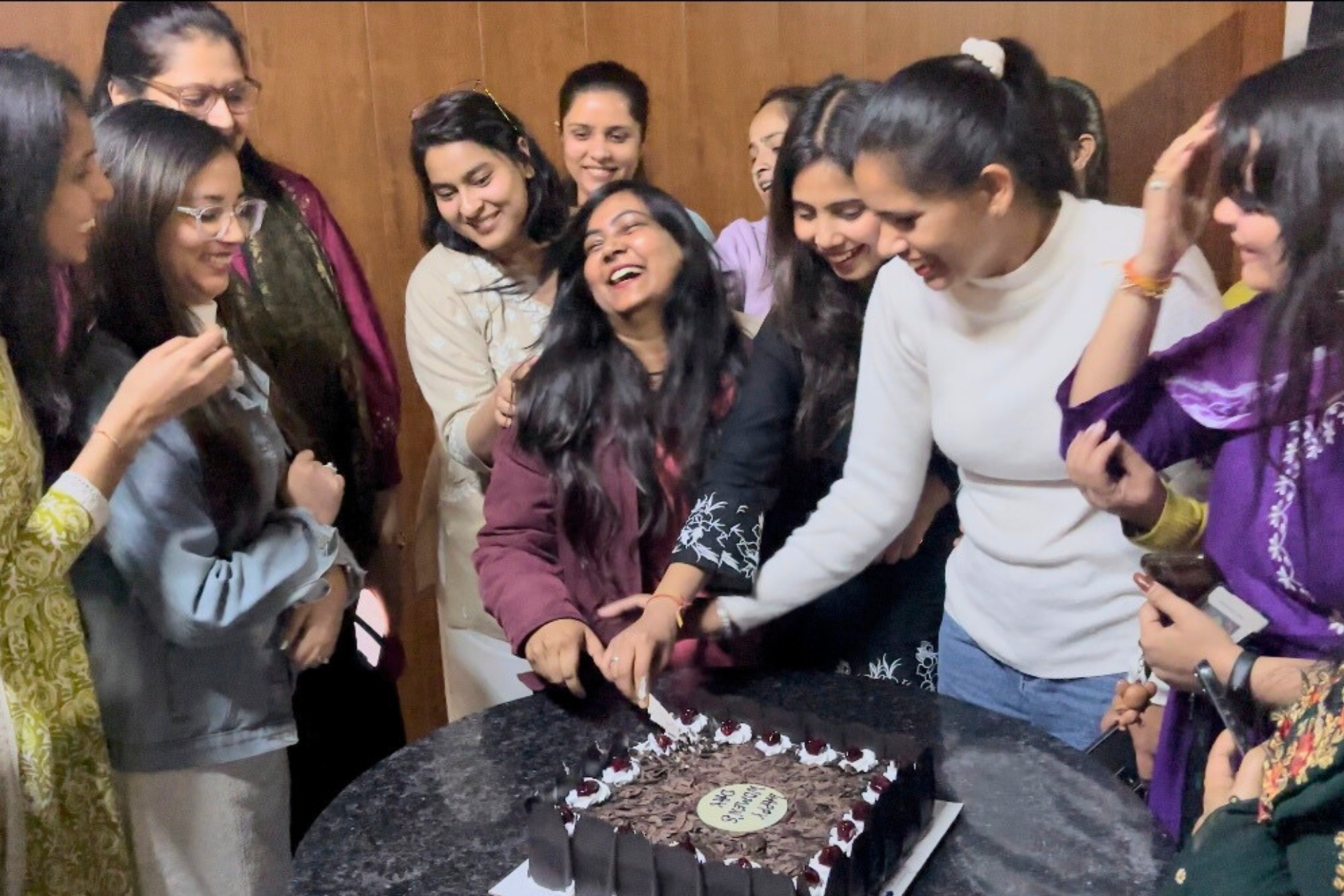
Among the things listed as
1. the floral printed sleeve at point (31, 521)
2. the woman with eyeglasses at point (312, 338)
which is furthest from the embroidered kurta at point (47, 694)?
the woman with eyeglasses at point (312, 338)

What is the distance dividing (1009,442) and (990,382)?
6 cm

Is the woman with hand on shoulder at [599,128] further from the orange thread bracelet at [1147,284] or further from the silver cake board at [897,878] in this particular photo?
the silver cake board at [897,878]

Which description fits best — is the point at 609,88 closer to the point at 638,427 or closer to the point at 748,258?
the point at 748,258

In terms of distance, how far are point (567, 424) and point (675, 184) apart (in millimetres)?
393

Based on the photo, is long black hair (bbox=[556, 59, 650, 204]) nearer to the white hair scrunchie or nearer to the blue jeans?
the white hair scrunchie

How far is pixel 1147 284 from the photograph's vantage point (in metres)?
1.00

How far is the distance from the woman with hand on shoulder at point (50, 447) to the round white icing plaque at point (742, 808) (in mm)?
624

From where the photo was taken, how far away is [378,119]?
1.56 metres

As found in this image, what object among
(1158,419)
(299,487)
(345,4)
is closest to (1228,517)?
(1158,419)

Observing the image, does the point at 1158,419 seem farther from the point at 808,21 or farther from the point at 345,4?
the point at 345,4

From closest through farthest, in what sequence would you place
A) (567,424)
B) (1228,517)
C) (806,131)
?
(1228,517), (806,131), (567,424)

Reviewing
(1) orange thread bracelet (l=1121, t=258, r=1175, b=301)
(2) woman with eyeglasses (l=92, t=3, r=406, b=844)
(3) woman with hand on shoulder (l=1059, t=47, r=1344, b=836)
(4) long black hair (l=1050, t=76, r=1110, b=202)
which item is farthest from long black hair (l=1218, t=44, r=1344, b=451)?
(2) woman with eyeglasses (l=92, t=3, r=406, b=844)

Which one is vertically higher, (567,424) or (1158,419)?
(1158,419)

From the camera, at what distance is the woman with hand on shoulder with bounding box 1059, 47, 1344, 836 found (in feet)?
2.80
